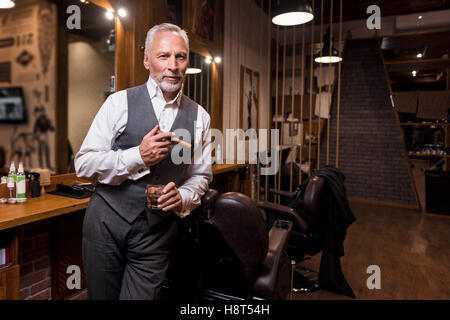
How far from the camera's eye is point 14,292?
1535 mm

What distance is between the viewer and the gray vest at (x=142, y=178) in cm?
111

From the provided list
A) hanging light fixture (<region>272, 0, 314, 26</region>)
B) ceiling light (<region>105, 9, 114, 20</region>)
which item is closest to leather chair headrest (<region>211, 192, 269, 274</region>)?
ceiling light (<region>105, 9, 114, 20</region>)

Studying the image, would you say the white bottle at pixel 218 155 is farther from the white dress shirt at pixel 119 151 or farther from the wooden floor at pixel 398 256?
the white dress shirt at pixel 119 151

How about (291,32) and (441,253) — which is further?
(291,32)

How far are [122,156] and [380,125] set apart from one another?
19.1 feet

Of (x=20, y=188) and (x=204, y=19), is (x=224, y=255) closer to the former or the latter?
(x=20, y=188)

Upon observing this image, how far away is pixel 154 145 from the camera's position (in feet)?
3.27

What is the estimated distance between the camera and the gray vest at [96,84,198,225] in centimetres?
111

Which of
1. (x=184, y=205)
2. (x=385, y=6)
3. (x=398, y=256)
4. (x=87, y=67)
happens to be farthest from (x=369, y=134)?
(x=184, y=205)

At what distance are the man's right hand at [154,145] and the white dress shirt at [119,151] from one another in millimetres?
30

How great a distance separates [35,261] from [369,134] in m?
5.71

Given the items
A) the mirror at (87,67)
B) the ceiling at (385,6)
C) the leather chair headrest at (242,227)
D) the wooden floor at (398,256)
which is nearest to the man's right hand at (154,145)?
the leather chair headrest at (242,227)
